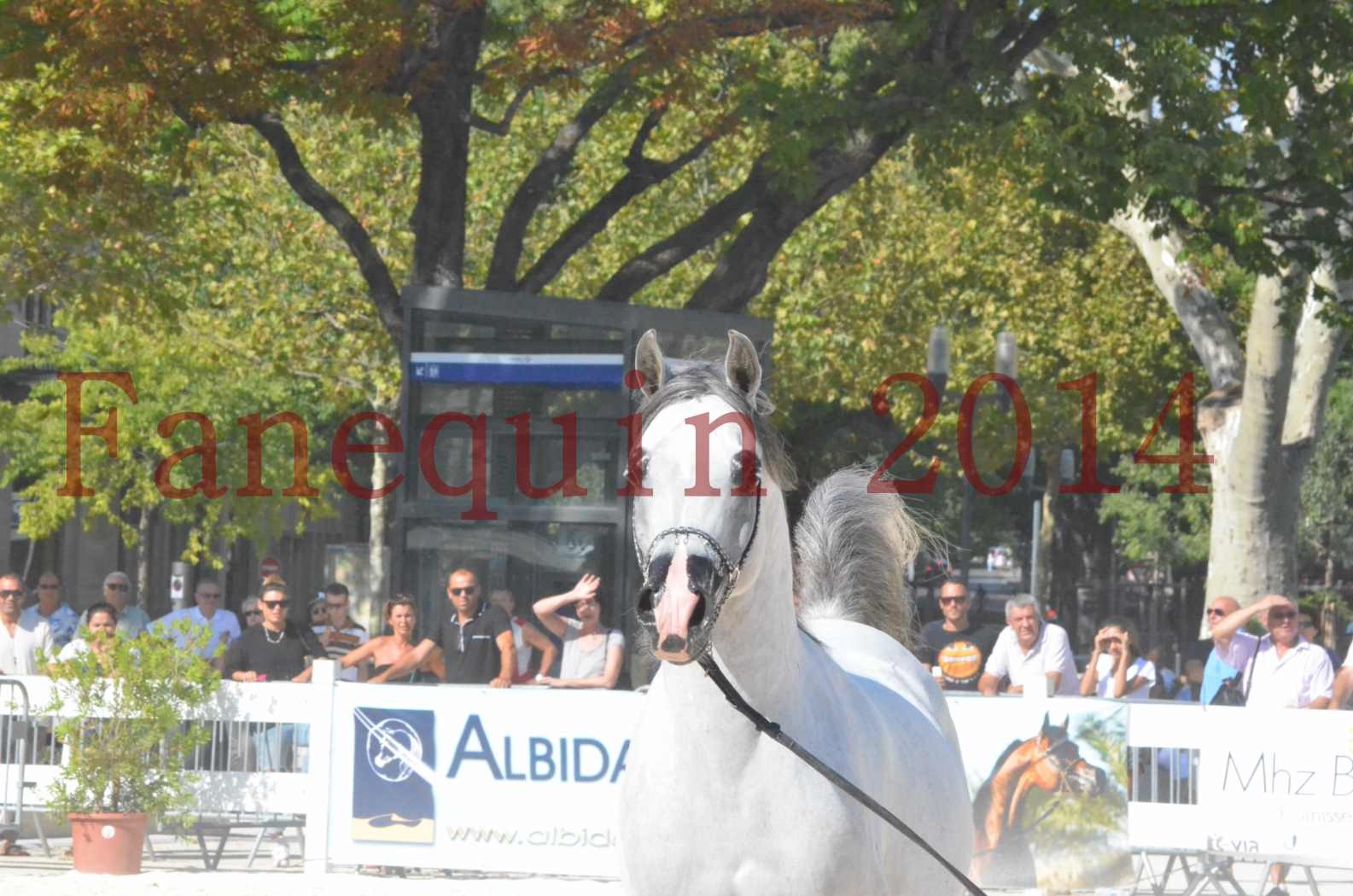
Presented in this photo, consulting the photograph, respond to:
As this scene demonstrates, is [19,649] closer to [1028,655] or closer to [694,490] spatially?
[1028,655]

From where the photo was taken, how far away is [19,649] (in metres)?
12.7

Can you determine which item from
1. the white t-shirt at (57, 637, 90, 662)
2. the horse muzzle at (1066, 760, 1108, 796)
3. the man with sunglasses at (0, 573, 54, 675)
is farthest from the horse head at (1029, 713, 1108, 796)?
the man with sunglasses at (0, 573, 54, 675)

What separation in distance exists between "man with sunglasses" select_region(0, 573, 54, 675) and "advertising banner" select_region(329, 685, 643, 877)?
3.35 meters

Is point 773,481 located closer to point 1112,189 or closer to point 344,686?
point 344,686

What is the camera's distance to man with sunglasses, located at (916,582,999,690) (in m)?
11.4

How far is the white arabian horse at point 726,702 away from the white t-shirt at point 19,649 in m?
9.13

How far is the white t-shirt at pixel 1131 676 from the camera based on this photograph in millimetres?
11945

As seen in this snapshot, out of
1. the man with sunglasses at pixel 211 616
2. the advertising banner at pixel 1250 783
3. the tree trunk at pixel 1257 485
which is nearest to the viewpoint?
the advertising banner at pixel 1250 783

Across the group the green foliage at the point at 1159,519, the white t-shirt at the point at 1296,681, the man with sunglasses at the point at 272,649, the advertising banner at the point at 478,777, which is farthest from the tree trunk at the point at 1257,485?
the green foliage at the point at 1159,519

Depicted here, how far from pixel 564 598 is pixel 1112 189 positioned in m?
5.63

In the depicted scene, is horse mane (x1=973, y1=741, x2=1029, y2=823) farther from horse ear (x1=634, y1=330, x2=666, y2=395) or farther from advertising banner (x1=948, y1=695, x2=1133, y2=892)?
horse ear (x1=634, y1=330, x2=666, y2=395)

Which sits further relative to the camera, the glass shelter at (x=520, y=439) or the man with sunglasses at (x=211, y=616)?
the man with sunglasses at (x=211, y=616)

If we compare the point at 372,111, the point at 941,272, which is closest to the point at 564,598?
the point at 372,111

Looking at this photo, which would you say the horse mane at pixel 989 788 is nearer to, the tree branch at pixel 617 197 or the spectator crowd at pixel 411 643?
the spectator crowd at pixel 411 643
